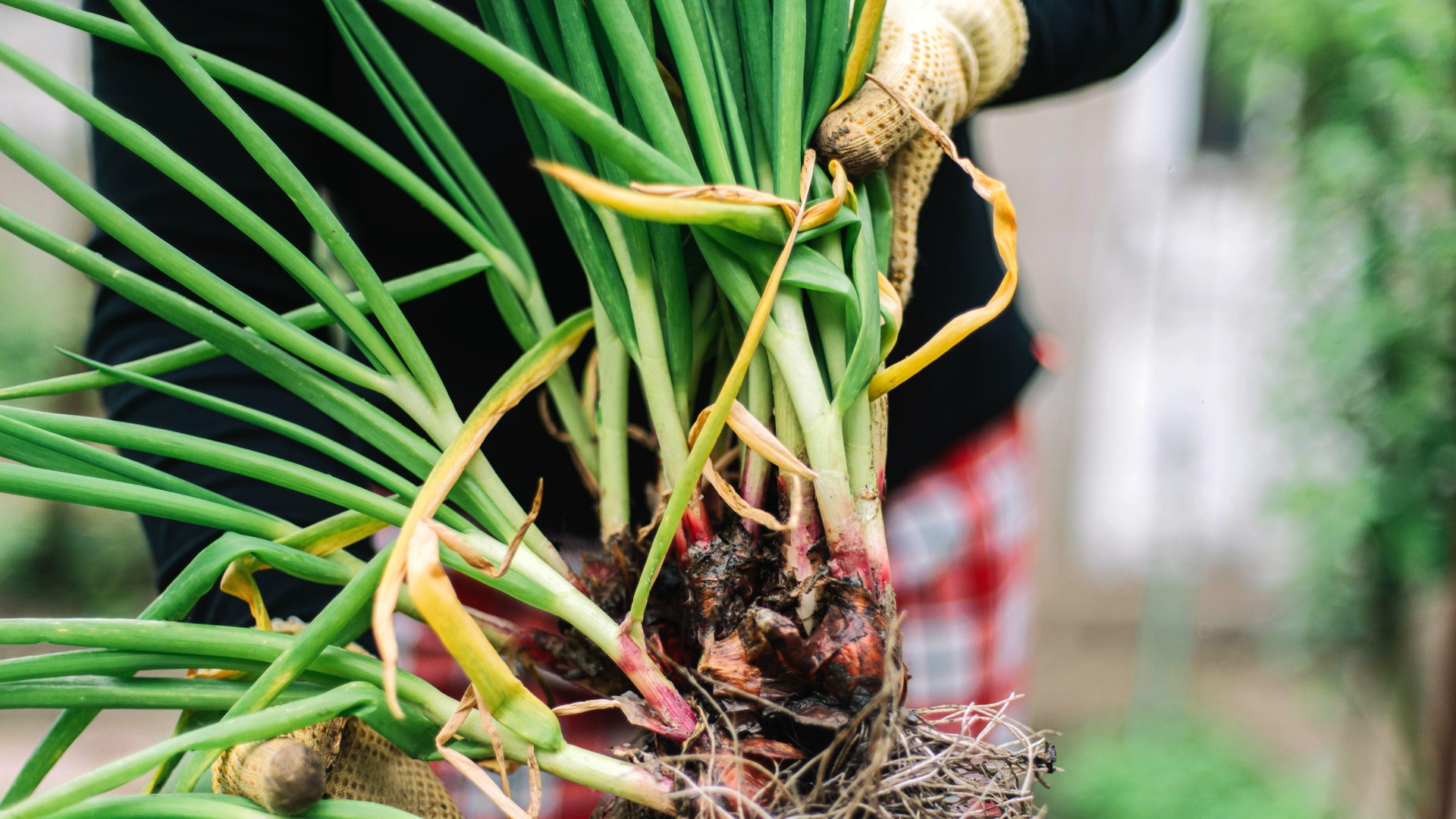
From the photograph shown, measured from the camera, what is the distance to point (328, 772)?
439mm

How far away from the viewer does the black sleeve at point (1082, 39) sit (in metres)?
0.68

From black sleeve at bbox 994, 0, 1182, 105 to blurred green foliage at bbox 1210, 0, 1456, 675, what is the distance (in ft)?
2.32

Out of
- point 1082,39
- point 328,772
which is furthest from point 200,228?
point 1082,39

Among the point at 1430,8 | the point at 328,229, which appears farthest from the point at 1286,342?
the point at 328,229

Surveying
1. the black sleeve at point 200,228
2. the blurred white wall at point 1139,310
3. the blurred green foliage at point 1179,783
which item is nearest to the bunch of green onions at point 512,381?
the black sleeve at point 200,228

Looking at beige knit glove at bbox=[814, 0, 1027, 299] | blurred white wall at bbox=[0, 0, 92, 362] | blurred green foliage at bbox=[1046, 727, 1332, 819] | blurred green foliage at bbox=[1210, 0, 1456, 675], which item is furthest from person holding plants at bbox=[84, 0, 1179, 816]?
blurred white wall at bbox=[0, 0, 92, 362]

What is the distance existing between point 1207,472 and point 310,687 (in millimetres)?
2460

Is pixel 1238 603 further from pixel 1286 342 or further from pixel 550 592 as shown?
pixel 550 592

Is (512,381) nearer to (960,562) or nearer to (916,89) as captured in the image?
(916,89)

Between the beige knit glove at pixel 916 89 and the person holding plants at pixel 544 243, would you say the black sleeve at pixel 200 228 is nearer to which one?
the person holding plants at pixel 544 243

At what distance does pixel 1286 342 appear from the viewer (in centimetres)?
160

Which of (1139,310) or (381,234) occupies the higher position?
(381,234)

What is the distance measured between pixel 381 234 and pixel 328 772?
1.33 feet

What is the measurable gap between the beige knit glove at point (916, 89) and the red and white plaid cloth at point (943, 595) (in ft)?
1.18
